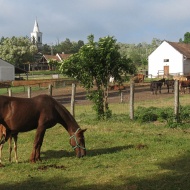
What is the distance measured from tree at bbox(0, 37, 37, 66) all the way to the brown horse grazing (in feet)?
253

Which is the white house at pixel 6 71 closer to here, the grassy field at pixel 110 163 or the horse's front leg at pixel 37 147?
the grassy field at pixel 110 163

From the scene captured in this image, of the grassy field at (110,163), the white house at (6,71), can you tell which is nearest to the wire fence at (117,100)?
the grassy field at (110,163)

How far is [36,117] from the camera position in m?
9.66

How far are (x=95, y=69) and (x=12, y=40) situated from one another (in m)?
78.6

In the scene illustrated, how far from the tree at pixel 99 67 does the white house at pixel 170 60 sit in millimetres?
46452

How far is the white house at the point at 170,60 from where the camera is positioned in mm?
62750

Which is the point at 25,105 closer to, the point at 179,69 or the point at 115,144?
the point at 115,144

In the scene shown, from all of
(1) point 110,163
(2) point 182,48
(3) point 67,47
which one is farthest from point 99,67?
(3) point 67,47

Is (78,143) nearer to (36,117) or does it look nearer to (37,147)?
(37,147)

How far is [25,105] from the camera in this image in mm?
9703

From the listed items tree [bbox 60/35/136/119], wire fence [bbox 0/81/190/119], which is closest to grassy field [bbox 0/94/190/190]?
tree [bbox 60/35/136/119]

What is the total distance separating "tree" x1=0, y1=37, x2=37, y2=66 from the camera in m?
85.0

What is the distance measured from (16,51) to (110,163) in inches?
3162

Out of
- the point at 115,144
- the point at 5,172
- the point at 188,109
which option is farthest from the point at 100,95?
the point at 5,172
